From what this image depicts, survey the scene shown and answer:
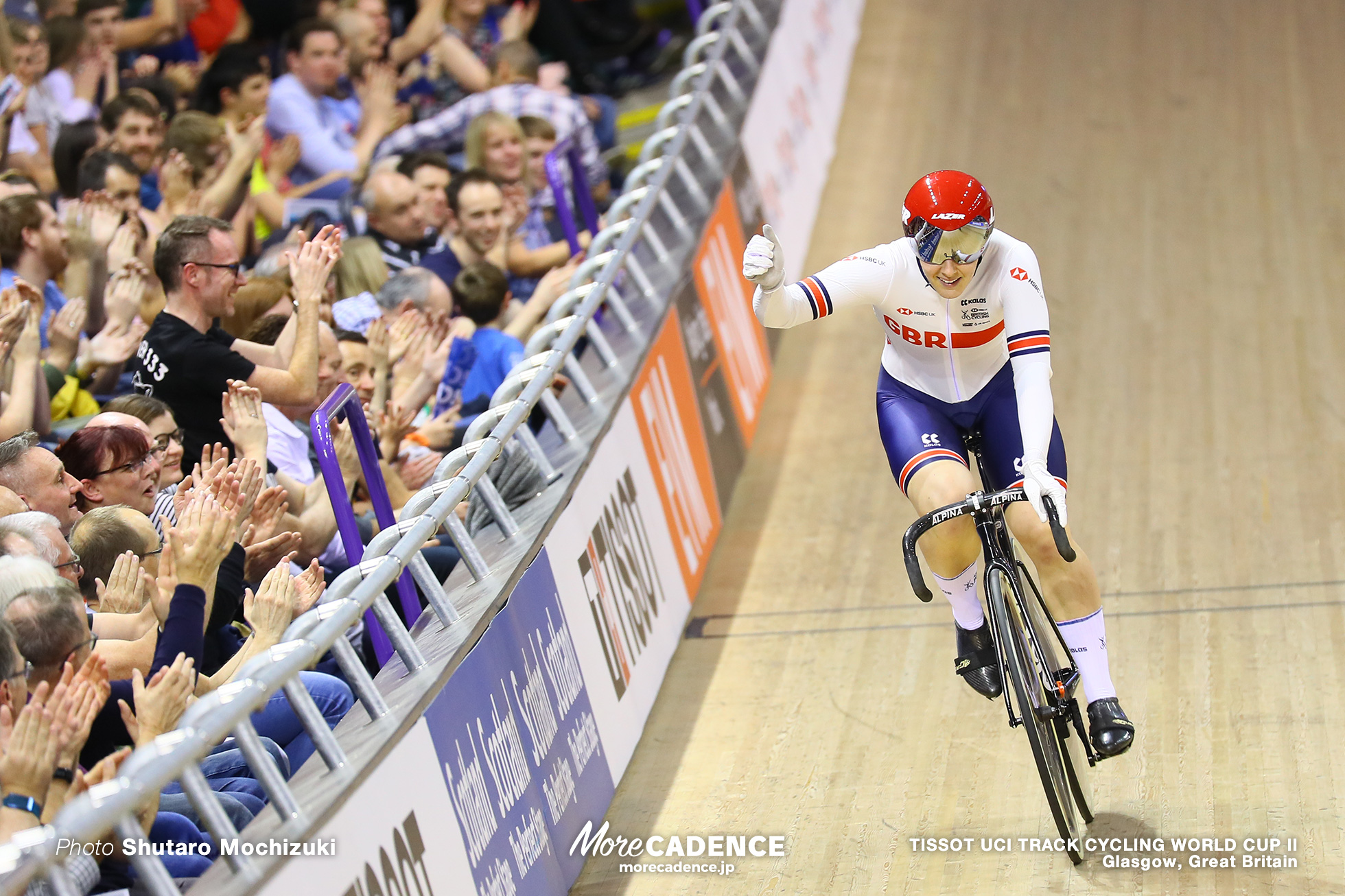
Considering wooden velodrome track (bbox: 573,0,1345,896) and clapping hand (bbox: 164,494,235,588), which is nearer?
clapping hand (bbox: 164,494,235,588)

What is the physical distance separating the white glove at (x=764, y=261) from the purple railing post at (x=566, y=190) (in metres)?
3.24

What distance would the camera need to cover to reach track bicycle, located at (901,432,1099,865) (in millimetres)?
4051

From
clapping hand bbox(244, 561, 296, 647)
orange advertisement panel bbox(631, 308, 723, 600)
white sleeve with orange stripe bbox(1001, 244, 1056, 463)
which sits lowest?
orange advertisement panel bbox(631, 308, 723, 600)

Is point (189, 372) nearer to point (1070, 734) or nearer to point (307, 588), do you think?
point (307, 588)

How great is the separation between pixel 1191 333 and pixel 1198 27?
4574 millimetres

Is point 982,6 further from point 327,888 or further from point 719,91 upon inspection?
point 327,888

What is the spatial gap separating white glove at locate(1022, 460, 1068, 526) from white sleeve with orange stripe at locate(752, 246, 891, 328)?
738 mm

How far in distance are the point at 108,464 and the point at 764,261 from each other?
1.91 metres

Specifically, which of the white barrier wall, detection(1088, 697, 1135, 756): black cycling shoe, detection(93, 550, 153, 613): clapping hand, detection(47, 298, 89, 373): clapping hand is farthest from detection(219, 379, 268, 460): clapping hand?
the white barrier wall

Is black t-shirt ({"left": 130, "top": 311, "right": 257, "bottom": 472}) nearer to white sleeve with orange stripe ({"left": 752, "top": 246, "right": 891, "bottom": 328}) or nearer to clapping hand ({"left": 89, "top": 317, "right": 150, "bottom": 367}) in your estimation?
clapping hand ({"left": 89, "top": 317, "right": 150, "bottom": 367})

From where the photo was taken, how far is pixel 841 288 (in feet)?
14.4

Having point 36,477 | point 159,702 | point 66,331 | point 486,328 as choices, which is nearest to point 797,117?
point 486,328

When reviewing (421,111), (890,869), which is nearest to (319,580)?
(890,869)

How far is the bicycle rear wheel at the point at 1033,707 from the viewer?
4.03m
